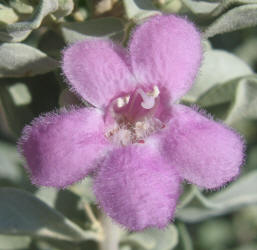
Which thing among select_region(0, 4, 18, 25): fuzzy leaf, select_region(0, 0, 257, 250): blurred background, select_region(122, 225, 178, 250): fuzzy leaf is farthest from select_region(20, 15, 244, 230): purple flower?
select_region(122, 225, 178, 250): fuzzy leaf

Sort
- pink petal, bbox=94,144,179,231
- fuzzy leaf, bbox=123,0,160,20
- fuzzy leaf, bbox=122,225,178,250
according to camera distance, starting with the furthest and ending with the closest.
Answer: fuzzy leaf, bbox=122,225,178,250, fuzzy leaf, bbox=123,0,160,20, pink petal, bbox=94,144,179,231

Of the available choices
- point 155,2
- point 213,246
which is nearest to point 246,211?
point 213,246

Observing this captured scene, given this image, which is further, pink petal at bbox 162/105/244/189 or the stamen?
the stamen

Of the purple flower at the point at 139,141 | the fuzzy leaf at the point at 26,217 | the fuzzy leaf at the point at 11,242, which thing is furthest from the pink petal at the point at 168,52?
the fuzzy leaf at the point at 11,242

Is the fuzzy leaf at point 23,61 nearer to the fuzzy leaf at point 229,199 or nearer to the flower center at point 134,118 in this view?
the flower center at point 134,118

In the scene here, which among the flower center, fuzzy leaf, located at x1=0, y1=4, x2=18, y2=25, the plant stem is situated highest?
fuzzy leaf, located at x1=0, y1=4, x2=18, y2=25

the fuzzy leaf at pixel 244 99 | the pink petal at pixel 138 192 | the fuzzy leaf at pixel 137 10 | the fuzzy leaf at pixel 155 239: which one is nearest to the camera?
the pink petal at pixel 138 192

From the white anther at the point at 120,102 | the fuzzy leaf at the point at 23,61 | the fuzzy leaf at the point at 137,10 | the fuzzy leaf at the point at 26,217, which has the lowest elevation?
the fuzzy leaf at the point at 26,217

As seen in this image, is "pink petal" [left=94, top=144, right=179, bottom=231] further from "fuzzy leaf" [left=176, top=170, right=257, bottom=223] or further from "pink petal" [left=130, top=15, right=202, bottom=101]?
"fuzzy leaf" [left=176, top=170, right=257, bottom=223]
